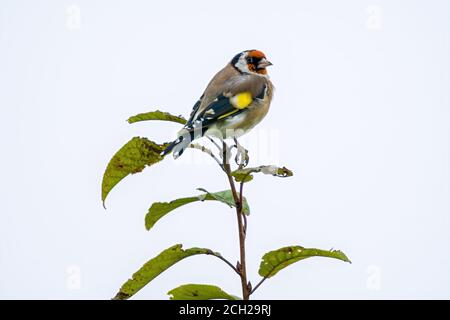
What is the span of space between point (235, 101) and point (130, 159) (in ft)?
7.40

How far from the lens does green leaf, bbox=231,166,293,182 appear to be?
8.11 feet

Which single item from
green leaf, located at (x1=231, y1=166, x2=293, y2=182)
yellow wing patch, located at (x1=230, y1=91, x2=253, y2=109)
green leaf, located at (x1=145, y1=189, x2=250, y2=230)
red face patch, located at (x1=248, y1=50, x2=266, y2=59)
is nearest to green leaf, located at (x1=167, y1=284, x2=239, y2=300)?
green leaf, located at (x1=145, y1=189, x2=250, y2=230)

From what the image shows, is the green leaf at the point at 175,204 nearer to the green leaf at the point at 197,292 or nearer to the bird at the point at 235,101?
the green leaf at the point at 197,292

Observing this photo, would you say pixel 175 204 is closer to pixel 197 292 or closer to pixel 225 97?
pixel 197 292

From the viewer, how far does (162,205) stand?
2564 millimetres

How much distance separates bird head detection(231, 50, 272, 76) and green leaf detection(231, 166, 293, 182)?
9.03ft

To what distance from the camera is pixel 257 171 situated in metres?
2.50

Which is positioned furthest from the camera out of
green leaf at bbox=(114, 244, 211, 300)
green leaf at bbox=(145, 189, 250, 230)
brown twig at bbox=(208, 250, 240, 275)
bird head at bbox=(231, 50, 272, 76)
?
bird head at bbox=(231, 50, 272, 76)

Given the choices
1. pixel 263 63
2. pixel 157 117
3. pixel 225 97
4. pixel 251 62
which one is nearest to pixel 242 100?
pixel 225 97

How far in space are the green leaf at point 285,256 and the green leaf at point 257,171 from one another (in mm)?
332

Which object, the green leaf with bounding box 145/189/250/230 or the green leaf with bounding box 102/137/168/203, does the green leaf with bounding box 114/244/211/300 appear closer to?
the green leaf with bounding box 145/189/250/230

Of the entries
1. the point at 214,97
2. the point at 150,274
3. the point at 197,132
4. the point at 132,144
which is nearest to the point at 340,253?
the point at 150,274

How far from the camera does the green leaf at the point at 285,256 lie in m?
2.33
